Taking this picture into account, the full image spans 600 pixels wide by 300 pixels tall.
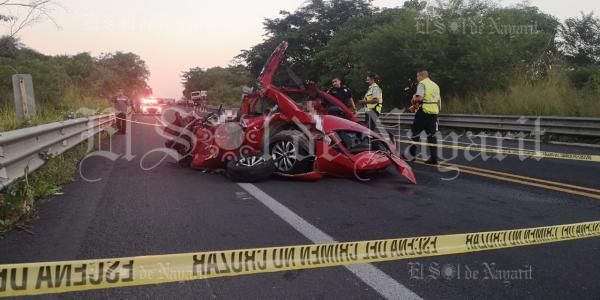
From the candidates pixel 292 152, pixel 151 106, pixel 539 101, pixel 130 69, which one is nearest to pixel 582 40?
pixel 539 101

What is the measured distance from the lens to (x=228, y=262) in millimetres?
2906

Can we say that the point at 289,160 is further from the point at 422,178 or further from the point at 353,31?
the point at 353,31

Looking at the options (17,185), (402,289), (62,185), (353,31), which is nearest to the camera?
(402,289)

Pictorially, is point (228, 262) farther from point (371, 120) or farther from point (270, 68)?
point (371, 120)

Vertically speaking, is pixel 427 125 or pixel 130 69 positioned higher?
pixel 130 69

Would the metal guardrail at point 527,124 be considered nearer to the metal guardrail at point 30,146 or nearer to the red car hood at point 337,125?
the red car hood at point 337,125

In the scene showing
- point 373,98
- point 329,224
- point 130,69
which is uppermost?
point 130,69

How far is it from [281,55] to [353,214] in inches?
170

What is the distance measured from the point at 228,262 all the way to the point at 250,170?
3.78 meters

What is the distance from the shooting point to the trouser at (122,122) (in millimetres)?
17031

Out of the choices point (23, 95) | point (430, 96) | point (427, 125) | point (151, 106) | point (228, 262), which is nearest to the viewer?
point (228, 262)

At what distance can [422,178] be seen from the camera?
23.7 feet

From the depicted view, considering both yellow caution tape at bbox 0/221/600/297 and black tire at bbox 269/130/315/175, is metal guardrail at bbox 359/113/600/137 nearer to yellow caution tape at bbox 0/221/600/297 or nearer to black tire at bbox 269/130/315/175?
black tire at bbox 269/130/315/175

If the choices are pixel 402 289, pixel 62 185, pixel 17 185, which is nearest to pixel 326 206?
pixel 402 289
